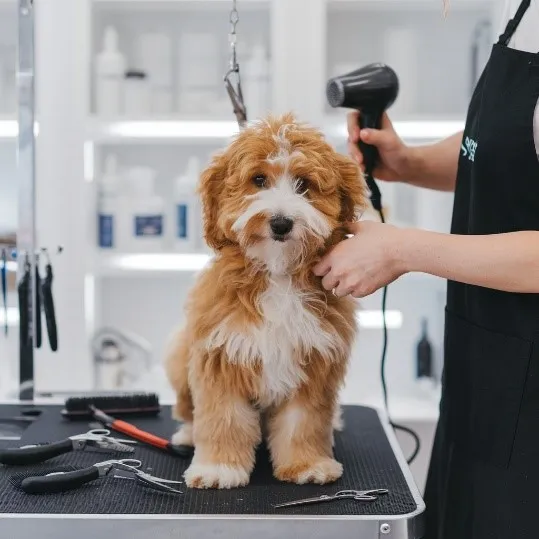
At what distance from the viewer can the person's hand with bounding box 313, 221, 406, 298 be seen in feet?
3.71

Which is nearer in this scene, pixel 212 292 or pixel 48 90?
pixel 212 292

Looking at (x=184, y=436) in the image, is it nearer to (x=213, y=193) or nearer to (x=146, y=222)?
(x=213, y=193)

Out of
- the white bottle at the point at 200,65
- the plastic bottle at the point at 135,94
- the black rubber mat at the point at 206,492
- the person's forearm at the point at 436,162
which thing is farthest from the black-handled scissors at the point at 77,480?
the white bottle at the point at 200,65

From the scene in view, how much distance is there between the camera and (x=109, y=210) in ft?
7.76

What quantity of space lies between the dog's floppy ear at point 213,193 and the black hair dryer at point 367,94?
323 mm

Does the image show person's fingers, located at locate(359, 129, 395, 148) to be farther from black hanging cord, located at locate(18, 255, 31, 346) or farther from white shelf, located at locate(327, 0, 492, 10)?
white shelf, located at locate(327, 0, 492, 10)

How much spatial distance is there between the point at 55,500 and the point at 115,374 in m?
1.34

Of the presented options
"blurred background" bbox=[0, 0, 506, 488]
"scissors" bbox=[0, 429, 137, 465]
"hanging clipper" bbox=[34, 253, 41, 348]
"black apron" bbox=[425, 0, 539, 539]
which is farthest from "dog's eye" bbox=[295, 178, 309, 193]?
"blurred background" bbox=[0, 0, 506, 488]

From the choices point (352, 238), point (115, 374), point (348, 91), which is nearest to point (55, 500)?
point (352, 238)

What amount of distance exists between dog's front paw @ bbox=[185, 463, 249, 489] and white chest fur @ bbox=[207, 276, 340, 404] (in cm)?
12

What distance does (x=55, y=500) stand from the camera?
3.48 ft

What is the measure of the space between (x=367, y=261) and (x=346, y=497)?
330 mm

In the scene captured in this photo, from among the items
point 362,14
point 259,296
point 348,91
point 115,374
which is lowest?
point 115,374

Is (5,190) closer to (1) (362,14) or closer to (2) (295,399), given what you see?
(1) (362,14)
